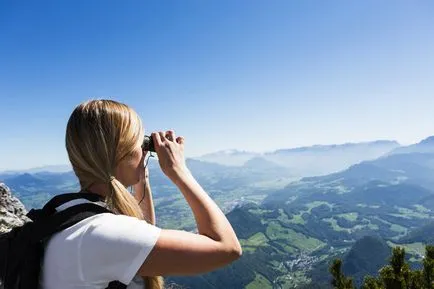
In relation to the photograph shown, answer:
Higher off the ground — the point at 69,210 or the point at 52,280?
the point at 69,210

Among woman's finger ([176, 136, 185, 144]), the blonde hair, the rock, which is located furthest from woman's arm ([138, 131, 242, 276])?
the rock

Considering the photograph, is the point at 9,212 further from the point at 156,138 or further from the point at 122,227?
the point at 122,227

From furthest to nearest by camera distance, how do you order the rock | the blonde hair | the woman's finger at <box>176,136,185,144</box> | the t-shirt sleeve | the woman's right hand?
the rock → the woman's finger at <box>176,136,185,144</box> → the woman's right hand → the blonde hair → the t-shirt sleeve

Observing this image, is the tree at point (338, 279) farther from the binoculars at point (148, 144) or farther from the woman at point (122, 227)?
the binoculars at point (148, 144)

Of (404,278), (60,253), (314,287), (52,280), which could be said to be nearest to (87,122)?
(60,253)

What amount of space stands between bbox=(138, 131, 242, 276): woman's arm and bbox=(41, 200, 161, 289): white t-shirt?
0.08 m

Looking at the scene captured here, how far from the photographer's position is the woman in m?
2.22

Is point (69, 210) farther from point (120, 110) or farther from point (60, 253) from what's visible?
point (120, 110)

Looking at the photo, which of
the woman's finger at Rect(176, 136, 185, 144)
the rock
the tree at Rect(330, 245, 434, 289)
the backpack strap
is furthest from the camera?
the tree at Rect(330, 245, 434, 289)

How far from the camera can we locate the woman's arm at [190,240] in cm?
227

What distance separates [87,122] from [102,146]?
207 millimetres

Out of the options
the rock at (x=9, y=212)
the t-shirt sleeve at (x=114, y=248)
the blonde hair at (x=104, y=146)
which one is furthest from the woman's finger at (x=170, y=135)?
the rock at (x=9, y=212)

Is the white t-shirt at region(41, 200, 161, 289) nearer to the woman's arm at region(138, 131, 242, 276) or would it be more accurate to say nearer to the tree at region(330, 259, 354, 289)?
the woman's arm at region(138, 131, 242, 276)

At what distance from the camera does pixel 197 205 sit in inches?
102
